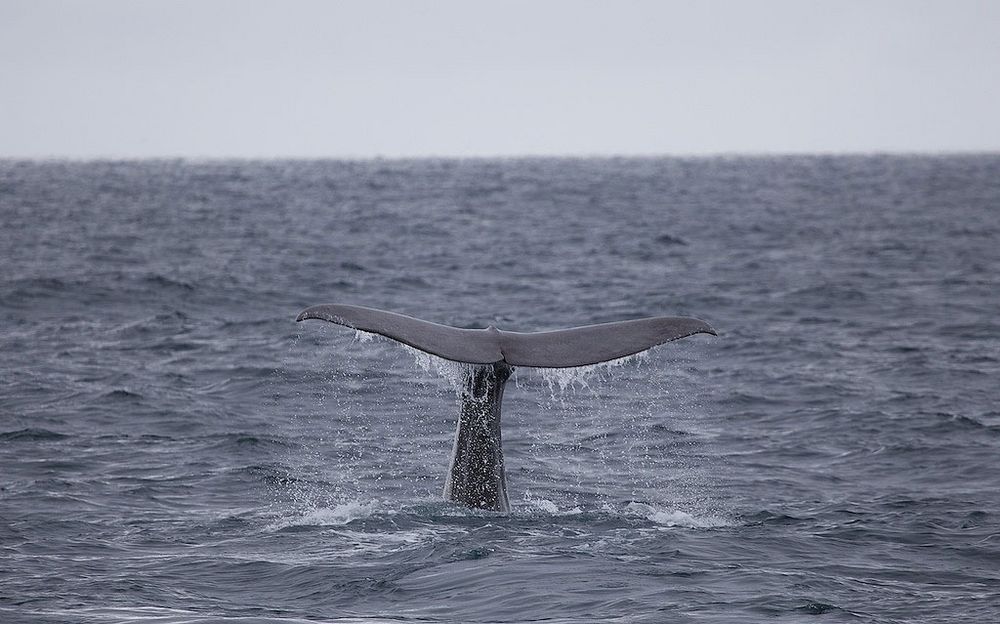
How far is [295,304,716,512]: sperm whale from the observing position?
9.09 meters

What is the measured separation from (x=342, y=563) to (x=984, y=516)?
511 centimetres

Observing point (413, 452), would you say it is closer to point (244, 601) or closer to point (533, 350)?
point (533, 350)

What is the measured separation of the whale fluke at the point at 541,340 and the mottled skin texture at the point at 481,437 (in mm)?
244

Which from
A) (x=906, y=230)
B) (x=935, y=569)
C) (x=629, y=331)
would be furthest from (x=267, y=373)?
(x=906, y=230)

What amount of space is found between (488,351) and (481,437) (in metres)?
0.69

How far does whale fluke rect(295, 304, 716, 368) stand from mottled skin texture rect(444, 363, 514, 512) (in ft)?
0.80

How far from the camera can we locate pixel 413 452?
43.1ft

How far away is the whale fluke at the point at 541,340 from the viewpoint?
913 cm

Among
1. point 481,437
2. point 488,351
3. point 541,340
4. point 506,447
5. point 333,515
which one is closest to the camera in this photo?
point 488,351

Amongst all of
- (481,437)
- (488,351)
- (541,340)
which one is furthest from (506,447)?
(488,351)

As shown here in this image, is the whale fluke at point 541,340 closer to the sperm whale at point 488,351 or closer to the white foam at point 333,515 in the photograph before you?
the sperm whale at point 488,351

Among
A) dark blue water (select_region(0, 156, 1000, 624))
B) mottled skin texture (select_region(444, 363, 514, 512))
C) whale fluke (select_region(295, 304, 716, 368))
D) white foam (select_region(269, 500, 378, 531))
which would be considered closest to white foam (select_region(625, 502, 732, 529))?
dark blue water (select_region(0, 156, 1000, 624))

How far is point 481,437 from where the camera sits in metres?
9.80

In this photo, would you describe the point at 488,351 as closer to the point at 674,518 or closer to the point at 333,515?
the point at 333,515
